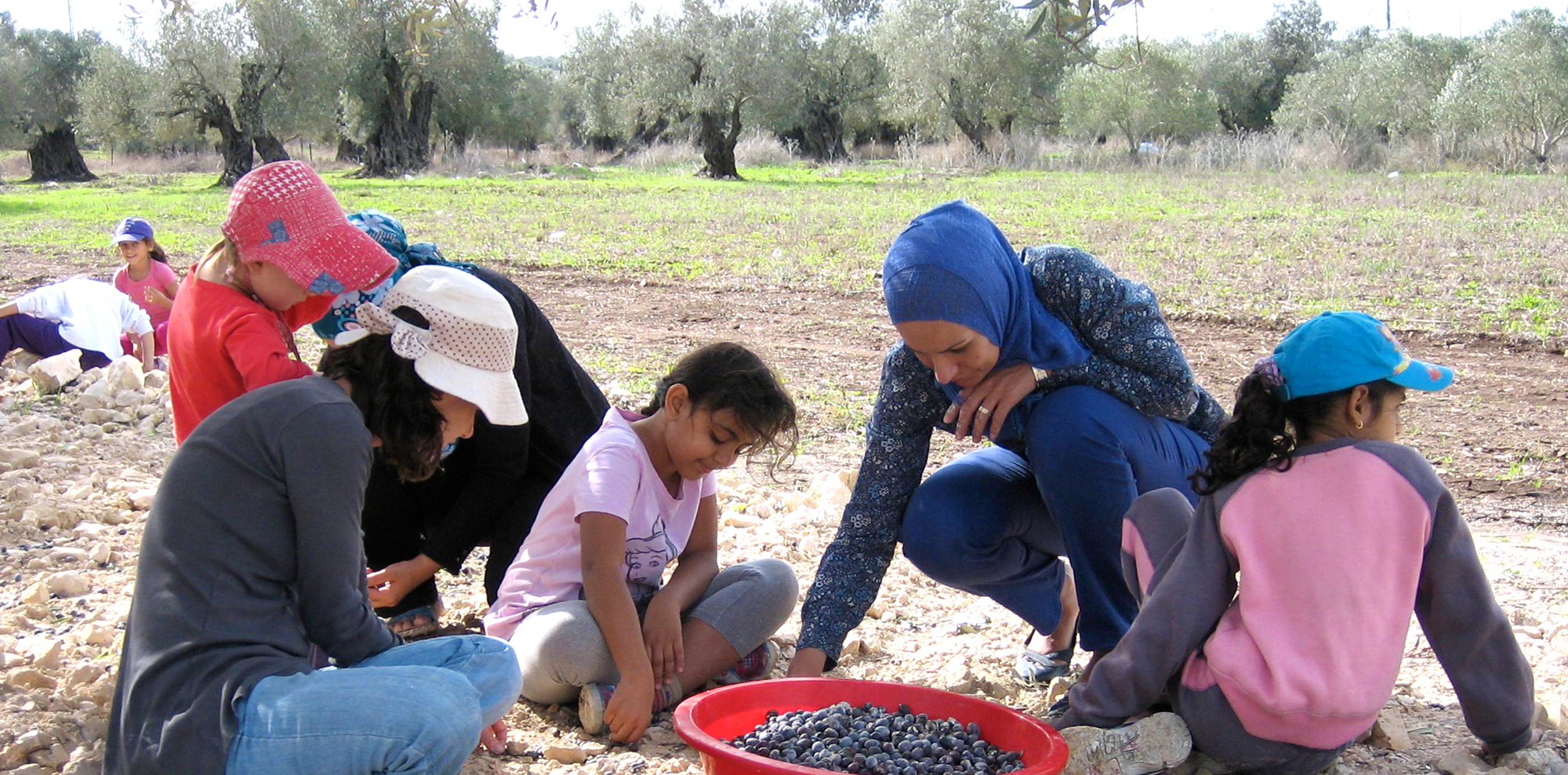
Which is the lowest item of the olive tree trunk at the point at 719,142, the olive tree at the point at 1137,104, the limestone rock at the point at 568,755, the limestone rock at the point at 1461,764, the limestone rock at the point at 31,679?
the limestone rock at the point at 568,755

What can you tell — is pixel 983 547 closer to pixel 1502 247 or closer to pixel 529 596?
pixel 529 596

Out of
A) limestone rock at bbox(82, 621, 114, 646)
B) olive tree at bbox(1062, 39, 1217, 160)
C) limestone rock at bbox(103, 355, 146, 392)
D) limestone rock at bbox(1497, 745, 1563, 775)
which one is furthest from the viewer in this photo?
olive tree at bbox(1062, 39, 1217, 160)

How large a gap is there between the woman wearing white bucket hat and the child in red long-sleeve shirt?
1.30ft

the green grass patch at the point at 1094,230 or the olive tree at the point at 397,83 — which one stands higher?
the olive tree at the point at 397,83

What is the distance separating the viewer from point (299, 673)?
73.1 inches

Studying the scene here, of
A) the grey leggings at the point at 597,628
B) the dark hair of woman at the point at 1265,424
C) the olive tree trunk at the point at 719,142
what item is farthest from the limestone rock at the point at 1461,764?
the olive tree trunk at the point at 719,142

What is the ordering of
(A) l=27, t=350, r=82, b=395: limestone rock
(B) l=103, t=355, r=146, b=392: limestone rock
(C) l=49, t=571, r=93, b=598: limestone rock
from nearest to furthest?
1. (C) l=49, t=571, r=93, b=598: limestone rock
2. (B) l=103, t=355, r=146, b=392: limestone rock
3. (A) l=27, t=350, r=82, b=395: limestone rock

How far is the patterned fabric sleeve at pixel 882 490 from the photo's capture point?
260 centimetres

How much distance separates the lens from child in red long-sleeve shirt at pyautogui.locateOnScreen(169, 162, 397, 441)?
2.35 metres

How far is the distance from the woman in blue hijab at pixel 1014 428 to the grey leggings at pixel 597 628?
0.19 meters

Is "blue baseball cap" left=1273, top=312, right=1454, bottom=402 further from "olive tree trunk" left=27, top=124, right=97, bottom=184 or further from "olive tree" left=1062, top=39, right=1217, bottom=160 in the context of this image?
"olive tree trunk" left=27, top=124, right=97, bottom=184

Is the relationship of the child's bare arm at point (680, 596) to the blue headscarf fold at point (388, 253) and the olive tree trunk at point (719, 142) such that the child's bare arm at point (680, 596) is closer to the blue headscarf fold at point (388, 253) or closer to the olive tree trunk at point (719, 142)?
the blue headscarf fold at point (388, 253)

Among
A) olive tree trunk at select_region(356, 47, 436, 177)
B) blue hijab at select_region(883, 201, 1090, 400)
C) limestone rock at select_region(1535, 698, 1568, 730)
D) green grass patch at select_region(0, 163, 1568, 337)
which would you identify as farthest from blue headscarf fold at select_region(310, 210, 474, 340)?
olive tree trunk at select_region(356, 47, 436, 177)

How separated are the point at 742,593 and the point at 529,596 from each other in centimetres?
46
